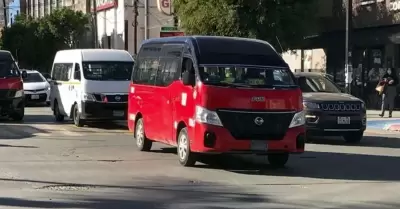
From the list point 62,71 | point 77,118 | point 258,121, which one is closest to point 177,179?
point 258,121

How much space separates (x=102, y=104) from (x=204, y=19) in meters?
9.05

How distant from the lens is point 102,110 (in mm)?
20547

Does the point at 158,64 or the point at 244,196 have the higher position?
the point at 158,64

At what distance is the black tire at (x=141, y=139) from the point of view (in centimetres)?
1507

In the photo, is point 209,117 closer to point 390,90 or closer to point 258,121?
point 258,121

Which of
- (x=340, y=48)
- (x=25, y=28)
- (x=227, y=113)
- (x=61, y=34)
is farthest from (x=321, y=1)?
(x=25, y=28)

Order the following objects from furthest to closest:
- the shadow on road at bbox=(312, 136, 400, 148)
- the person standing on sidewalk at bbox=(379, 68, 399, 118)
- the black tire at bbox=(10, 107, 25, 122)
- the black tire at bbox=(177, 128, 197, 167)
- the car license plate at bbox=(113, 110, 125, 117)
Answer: the person standing on sidewalk at bbox=(379, 68, 399, 118) < the black tire at bbox=(10, 107, 25, 122) < the car license plate at bbox=(113, 110, 125, 117) < the shadow on road at bbox=(312, 136, 400, 148) < the black tire at bbox=(177, 128, 197, 167)

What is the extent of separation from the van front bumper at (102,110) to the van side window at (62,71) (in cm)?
199

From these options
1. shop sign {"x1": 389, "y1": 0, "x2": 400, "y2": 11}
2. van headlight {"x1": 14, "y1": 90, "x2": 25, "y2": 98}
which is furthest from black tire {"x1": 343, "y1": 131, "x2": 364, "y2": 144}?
shop sign {"x1": 389, "y1": 0, "x2": 400, "y2": 11}

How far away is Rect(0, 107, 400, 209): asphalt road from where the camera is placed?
9656mm

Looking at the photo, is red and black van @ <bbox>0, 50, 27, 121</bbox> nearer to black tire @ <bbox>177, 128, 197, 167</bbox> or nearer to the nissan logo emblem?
black tire @ <bbox>177, 128, 197, 167</bbox>

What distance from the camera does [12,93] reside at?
23.2 meters

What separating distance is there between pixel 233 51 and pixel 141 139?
11.1 feet

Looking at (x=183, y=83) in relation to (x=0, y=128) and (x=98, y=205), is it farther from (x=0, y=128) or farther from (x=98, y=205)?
(x=0, y=128)
